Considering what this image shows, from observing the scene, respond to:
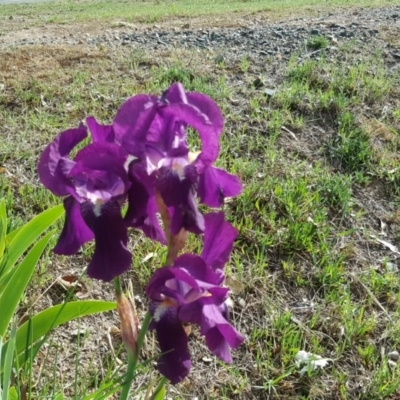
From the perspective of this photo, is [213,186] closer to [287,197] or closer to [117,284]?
[117,284]

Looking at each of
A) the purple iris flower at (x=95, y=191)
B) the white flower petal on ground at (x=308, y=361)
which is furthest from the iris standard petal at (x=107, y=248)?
the white flower petal on ground at (x=308, y=361)

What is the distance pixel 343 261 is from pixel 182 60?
246cm

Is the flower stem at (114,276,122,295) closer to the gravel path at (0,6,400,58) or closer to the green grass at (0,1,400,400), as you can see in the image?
the green grass at (0,1,400,400)

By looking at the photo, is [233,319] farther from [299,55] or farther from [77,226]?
[299,55]

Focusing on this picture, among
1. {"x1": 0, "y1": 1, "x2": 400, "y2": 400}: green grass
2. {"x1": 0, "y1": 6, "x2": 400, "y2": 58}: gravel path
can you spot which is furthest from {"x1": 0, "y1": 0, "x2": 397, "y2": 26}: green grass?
{"x1": 0, "y1": 1, "x2": 400, "y2": 400}: green grass

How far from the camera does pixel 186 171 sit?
0.90 metres

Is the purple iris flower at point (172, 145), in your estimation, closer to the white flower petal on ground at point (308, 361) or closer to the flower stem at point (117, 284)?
the flower stem at point (117, 284)

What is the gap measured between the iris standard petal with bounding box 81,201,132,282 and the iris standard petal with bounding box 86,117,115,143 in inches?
5.6

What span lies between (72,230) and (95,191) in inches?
4.4

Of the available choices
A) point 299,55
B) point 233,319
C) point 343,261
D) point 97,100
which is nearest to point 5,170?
point 97,100

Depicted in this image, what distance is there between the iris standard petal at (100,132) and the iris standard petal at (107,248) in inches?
5.6

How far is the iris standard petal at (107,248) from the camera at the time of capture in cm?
89

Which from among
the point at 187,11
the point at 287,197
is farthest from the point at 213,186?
the point at 187,11

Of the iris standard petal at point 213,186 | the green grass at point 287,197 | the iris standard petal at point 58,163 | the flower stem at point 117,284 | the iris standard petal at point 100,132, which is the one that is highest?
the iris standard petal at point 100,132
